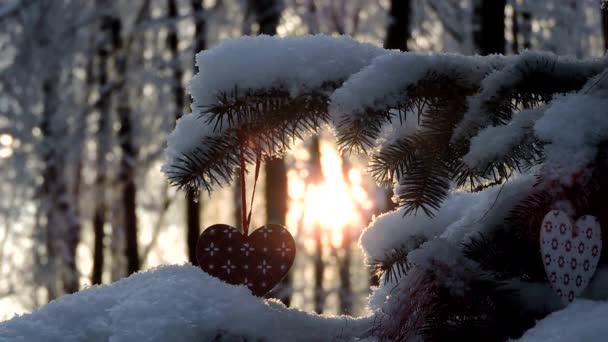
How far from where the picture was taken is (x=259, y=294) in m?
1.53

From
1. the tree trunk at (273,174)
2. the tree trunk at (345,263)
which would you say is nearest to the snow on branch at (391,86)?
the tree trunk at (273,174)

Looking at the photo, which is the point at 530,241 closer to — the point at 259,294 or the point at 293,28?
the point at 259,294

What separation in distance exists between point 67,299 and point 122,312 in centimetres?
14

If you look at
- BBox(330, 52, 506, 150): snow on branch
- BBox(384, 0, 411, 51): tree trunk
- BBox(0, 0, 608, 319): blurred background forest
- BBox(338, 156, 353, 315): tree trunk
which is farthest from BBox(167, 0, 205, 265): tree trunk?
BBox(330, 52, 506, 150): snow on branch

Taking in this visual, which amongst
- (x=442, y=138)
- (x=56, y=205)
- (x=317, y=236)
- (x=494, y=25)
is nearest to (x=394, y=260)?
(x=442, y=138)

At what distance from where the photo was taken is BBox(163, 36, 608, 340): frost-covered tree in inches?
53.4

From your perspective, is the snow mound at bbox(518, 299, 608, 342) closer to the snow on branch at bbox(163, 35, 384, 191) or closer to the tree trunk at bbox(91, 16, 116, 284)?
the snow on branch at bbox(163, 35, 384, 191)

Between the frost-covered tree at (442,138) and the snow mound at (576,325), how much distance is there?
13 centimetres

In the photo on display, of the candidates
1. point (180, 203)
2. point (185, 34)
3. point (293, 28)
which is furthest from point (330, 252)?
point (293, 28)

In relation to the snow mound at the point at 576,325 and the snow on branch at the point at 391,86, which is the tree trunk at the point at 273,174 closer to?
the snow on branch at the point at 391,86

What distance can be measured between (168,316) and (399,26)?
553 cm

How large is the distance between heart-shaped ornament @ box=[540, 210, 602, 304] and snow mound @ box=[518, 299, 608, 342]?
0.09 m

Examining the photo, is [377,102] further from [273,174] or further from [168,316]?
[273,174]

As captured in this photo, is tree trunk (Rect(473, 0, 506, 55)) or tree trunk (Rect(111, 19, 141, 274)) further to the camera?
tree trunk (Rect(111, 19, 141, 274))
